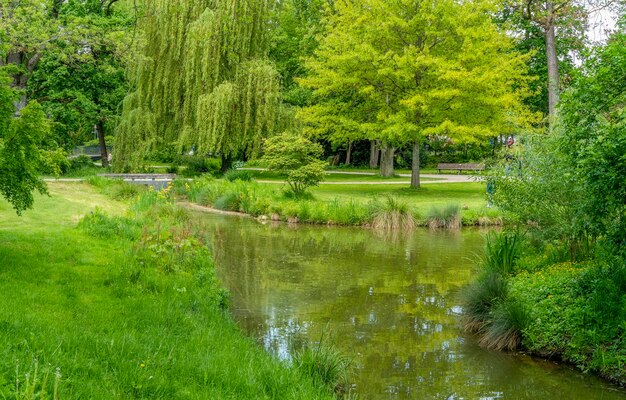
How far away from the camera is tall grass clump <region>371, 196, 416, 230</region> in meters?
18.5

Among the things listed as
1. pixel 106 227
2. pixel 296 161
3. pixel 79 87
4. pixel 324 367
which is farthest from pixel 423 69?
pixel 324 367

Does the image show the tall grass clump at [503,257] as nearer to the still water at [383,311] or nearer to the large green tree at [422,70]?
the still water at [383,311]

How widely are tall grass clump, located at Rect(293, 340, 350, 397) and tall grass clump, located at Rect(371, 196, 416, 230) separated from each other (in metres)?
12.2

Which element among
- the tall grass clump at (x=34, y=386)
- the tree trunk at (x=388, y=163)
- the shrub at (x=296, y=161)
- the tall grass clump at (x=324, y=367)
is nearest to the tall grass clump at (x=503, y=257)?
the tall grass clump at (x=324, y=367)

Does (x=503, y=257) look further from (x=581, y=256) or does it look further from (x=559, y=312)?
(x=559, y=312)

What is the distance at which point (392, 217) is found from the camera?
728 inches

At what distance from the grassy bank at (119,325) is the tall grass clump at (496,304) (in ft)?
11.0

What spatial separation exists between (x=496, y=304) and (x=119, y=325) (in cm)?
527

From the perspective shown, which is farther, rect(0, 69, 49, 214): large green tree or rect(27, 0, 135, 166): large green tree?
rect(27, 0, 135, 166): large green tree

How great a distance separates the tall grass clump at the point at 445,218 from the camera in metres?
18.7

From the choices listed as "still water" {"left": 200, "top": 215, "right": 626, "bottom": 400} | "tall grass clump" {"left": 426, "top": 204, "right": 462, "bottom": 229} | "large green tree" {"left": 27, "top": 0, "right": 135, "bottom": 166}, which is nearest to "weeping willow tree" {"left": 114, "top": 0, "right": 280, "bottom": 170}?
"large green tree" {"left": 27, "top": 0, "right": 135, "bottom": 166}

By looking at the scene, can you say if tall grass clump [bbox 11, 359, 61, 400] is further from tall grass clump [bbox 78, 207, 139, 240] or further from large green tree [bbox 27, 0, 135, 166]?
large green tree [bbox 27, 0, 135, 166]

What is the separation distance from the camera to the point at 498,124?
24578 mm

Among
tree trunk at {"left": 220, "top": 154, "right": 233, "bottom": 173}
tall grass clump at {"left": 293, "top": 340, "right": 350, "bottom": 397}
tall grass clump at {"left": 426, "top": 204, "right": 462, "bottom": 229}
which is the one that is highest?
tree trunk at {"left": 220, "top": 154, "right": 233, "bottom": 173}
